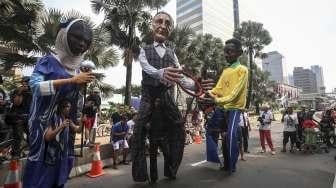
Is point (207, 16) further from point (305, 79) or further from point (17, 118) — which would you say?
point (17, 118)

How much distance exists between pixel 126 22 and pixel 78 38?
43.5 feet

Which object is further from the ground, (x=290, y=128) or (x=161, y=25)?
(x=161, y=25)

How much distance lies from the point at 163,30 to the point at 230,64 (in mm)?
1433

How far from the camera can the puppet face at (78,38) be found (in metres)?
2.79

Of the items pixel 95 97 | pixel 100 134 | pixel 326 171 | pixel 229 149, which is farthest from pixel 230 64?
pixel 100 134

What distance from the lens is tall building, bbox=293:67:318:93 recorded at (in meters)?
148

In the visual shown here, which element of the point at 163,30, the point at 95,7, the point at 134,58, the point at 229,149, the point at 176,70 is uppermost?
the point at 95,7

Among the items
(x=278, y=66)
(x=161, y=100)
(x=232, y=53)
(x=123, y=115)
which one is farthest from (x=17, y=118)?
(x=278, y=66)

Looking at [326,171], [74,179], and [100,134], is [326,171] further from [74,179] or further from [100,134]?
[100,134]

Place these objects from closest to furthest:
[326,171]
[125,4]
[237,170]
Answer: [237,170], [326,171], [125,4]

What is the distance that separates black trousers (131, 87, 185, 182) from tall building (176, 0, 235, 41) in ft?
262

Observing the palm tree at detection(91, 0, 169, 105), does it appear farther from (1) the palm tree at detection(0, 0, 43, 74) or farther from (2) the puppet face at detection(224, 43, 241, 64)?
(2) the puppet face at detection(224, 43, 241, 64)

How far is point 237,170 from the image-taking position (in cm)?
534

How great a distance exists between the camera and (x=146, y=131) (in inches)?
171
